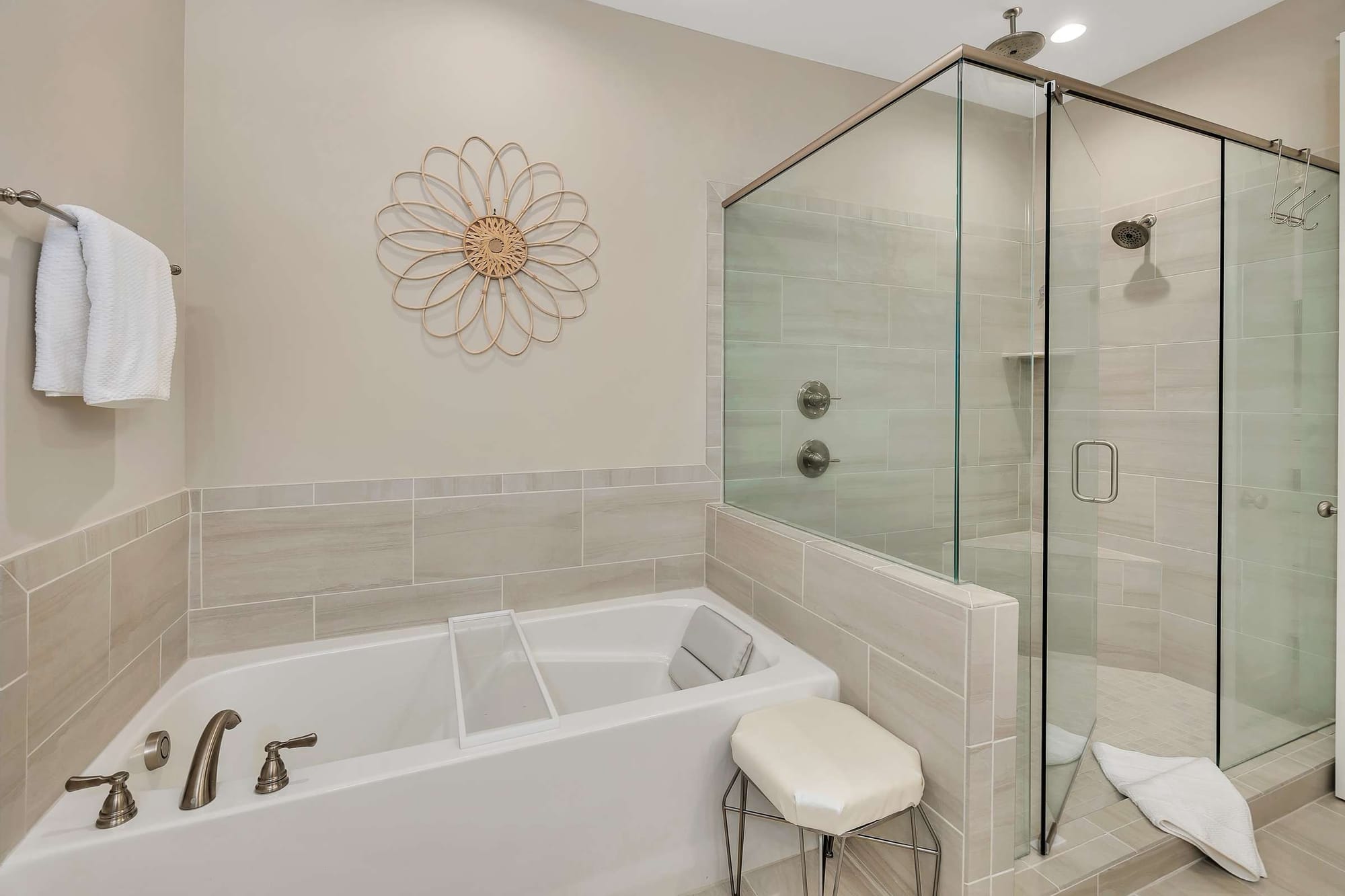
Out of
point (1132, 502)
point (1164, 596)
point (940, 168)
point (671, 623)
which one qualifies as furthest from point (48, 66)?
point (1164, 596)

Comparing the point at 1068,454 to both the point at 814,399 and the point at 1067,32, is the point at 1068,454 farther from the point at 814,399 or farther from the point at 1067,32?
the point at 1067,32

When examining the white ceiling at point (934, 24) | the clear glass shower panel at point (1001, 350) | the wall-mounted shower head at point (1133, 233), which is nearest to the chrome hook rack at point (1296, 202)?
the wall-mounted shower head at point (1133, 233)

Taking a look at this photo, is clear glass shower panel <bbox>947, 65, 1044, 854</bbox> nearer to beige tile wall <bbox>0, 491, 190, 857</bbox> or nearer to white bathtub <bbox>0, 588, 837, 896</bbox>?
white bathtub <bbox>0, 588, 837, 896</bbox>

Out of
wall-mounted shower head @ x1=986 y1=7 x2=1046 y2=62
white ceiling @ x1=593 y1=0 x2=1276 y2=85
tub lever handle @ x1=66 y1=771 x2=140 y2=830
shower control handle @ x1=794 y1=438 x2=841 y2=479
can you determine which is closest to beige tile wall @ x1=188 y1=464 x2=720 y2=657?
shower control handle @ x1=794 y1=438 x2=841 y2=479

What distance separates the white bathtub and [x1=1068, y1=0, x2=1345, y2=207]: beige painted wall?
1.61 m

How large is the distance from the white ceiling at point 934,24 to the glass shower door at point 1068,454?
3.67 ft

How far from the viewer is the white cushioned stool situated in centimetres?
128

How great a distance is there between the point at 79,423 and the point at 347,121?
3.91 ft

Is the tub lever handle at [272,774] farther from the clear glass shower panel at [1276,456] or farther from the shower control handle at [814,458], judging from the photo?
the clear glass shower panel at [1276,456]

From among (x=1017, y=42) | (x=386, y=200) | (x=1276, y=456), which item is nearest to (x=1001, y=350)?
(x=1276, y=456)

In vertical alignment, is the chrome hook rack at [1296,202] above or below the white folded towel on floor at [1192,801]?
above

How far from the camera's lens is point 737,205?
242cm

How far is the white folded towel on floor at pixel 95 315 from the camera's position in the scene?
3.80 ft

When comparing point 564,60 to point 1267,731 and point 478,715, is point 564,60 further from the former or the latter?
point 1267,731
